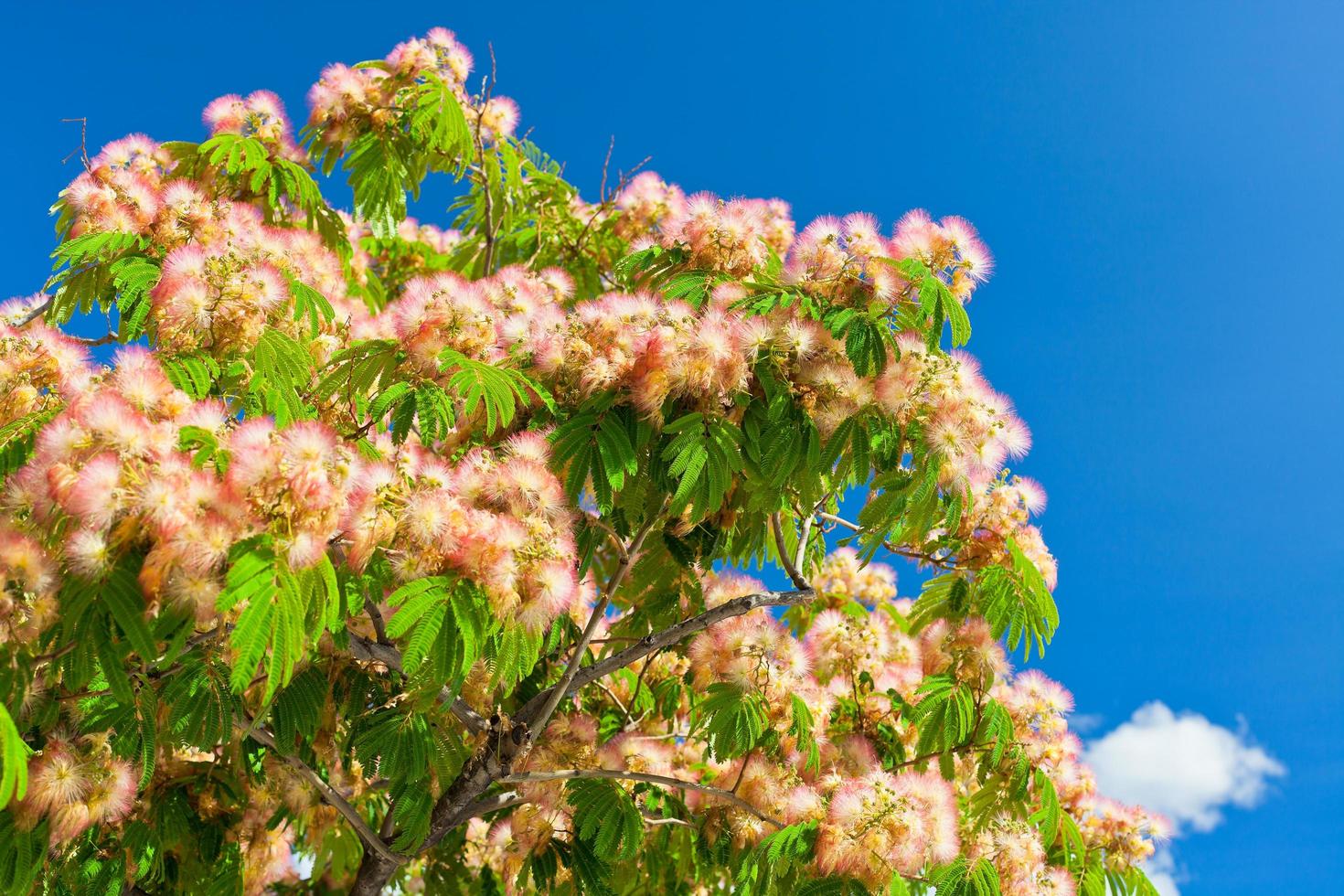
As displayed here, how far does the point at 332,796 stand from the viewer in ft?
18.8

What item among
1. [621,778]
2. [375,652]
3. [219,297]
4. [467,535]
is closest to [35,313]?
[219,297]

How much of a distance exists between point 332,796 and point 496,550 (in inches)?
101

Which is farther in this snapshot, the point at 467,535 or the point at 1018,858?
the point at 1018,858

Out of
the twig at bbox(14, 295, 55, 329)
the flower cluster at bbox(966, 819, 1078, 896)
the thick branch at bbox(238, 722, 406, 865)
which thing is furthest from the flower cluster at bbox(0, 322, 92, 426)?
the flower cluster at bbox(966, 819, 1078, 896)

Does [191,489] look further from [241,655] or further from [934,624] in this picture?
[934,624]

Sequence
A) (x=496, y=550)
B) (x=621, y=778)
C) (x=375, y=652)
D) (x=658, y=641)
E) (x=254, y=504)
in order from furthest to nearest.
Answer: (x=658, y=641) → (x=621, y=778) → (x=375, y=652) → (x=496, y=550) → (x=254, y=504)

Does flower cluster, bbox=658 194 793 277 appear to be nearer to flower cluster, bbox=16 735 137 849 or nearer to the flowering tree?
the flowering tree

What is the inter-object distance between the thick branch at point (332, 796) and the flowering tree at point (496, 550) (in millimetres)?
40

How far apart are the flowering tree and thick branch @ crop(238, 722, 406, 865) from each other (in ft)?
0.13

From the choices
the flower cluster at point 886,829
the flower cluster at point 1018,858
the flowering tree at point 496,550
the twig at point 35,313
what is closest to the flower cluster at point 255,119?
the flowering tree at point 496,550

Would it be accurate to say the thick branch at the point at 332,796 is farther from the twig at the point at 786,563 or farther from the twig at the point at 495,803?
the twig at the point at 786,563

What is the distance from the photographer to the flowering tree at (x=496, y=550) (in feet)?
12.1

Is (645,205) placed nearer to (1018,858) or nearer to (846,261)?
(846,261)

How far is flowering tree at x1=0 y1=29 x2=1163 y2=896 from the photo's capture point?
3682 mm
